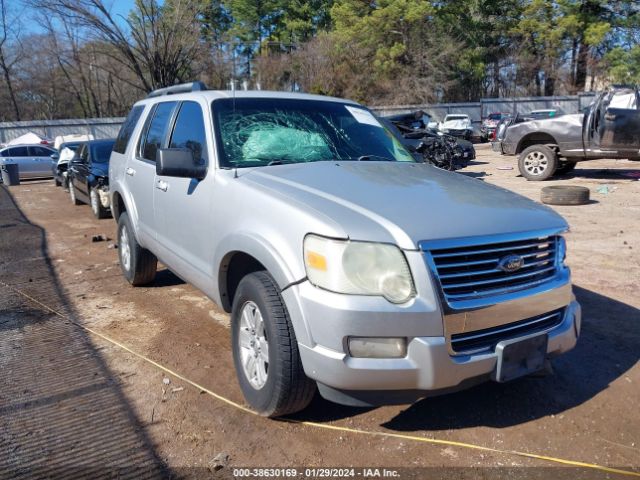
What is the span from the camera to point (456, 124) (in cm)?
2939

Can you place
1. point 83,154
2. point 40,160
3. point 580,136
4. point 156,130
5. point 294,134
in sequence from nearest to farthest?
point 294,134 → point 156,130 → point 83,154 → point 580,136 → point 40,160

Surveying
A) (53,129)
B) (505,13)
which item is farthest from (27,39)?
(505,13)

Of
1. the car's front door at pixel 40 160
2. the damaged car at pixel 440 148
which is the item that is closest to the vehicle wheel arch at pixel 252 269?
the damaged car at pixel 440 148

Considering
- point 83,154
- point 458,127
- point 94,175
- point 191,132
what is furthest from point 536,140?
point 458,127

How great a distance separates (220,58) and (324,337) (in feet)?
131

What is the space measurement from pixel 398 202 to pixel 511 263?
661mm

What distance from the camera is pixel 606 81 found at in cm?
4066

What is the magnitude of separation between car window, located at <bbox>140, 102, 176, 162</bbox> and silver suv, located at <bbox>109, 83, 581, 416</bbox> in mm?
763

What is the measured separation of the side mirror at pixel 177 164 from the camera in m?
3.54

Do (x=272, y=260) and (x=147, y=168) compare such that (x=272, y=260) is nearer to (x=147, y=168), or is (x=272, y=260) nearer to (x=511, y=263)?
(x=511, y=263)

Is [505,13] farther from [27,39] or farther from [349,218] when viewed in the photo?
[349,218]

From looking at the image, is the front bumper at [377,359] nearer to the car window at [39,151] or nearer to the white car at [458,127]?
the car window at [39,151]

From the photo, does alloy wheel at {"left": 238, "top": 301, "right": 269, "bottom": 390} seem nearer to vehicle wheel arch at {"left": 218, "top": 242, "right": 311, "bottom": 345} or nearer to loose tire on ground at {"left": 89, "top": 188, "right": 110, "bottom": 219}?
vehicle wheel arch at {"left": 218, "top": 242, "right": 311, "bottom": 345}

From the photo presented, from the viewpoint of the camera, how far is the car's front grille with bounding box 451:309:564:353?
8.70 ft
